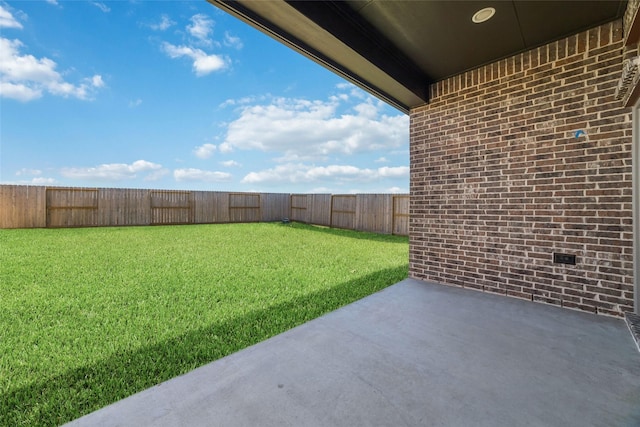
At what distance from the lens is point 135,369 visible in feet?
5.70

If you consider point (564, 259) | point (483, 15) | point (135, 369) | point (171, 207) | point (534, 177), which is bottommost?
point (135, 369)

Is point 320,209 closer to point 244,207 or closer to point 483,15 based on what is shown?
point 244,207

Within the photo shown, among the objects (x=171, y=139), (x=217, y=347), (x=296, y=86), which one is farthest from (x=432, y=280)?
(x=171, y=139)

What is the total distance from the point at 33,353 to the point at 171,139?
8942 millimetres

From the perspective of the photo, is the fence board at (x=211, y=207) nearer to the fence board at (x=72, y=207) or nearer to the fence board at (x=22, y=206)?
the fence board at (x=72, y=207)

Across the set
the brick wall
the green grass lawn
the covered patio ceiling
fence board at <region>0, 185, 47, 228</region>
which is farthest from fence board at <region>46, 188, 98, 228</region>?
the brick wall

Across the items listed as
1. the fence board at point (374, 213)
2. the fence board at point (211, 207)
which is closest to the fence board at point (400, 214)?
the fence board at point (374, 213)

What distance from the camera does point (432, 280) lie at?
150 inches

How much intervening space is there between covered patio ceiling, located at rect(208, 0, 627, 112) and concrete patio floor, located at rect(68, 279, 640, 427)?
254 cm

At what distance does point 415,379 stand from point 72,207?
13430mm

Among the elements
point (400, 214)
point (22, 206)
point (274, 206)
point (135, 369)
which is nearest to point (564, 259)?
point (135, 369)

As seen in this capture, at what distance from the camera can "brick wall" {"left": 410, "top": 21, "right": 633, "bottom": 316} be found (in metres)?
2.55

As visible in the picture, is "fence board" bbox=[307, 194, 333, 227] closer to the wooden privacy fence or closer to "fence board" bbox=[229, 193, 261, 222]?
the wooden privacy fence

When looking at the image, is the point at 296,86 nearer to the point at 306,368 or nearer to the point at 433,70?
the point at 433,70
